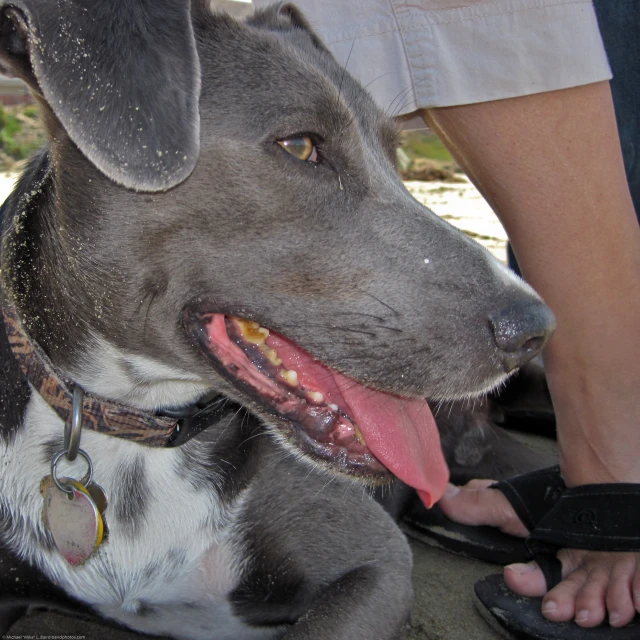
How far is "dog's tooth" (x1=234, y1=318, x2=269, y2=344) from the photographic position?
2391 millimetres

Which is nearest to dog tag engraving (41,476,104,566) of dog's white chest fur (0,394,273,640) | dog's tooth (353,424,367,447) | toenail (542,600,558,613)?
dog's white chest fur (0,394,273,640)

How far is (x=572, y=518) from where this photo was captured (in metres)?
2.76

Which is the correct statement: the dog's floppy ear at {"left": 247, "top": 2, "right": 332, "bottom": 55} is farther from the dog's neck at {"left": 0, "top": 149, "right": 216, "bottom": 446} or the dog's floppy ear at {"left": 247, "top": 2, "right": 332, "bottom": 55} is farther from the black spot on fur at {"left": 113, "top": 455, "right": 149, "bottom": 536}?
the black spot on fur at {"left": 113, "top": 455, "right": 149, "bottom": 536}

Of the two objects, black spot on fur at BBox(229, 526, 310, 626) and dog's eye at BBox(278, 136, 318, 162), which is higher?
dog's eye at BBox(278, 136, 318, 162)

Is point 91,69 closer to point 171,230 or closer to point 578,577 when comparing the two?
point 171,230

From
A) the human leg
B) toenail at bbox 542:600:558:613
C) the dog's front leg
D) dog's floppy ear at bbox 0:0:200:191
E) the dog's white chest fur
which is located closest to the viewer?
dog's floppy ear at bbox 0:0:200:191

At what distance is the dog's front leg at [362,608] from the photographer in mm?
2412

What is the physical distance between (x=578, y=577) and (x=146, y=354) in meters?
1.52

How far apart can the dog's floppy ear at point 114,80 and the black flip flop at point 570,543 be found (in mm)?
1598

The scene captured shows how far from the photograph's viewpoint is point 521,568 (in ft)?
9.42

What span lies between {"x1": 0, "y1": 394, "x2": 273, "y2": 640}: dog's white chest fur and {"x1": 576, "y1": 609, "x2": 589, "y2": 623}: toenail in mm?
1025

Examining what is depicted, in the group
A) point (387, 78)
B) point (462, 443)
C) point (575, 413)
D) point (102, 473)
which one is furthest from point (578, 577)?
point (387, 78)

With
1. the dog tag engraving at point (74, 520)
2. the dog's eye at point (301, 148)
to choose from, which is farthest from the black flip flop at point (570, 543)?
the dog's eye at point (301, 148)

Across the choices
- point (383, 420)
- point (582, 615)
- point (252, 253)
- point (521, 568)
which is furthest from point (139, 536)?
point (582, 615)
